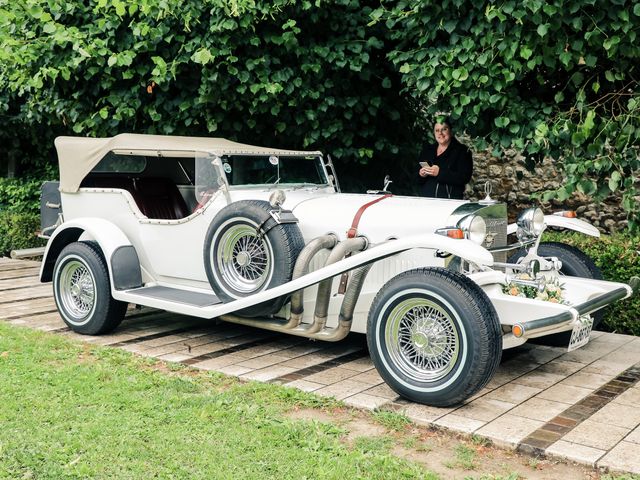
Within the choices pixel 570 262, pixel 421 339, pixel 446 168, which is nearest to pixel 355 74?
pixel 446 168

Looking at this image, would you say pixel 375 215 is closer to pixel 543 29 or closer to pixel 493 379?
pixel 493 379

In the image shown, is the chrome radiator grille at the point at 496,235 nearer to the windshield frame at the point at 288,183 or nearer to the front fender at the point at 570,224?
the front fender at the point at 570,224

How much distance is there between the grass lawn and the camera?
11.3 ft

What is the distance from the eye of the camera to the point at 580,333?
464 cm

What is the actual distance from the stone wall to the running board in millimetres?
5167

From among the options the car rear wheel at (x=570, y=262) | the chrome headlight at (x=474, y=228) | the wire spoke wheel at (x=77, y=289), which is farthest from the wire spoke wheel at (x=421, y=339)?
the wire spoke wheel at (x=77, y=289)

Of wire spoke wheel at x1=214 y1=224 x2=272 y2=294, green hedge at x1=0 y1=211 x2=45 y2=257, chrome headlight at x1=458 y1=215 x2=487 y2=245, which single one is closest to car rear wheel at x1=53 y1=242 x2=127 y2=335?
wire spoke wheel at x1=214 y1=224 x2=272 y2=294

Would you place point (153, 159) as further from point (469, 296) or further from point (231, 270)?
point (469, 296)

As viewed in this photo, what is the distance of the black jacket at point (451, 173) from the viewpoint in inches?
277

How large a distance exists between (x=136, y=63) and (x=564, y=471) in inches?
240

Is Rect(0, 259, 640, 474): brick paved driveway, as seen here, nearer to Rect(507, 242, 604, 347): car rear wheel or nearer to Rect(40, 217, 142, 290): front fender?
Rect(507, 242, 604, 347): car rear wheel

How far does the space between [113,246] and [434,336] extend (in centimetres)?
297

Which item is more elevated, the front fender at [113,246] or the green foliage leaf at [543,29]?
the green foliage leaf at [543,29]

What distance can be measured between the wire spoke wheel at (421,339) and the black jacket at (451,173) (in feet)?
9.13
